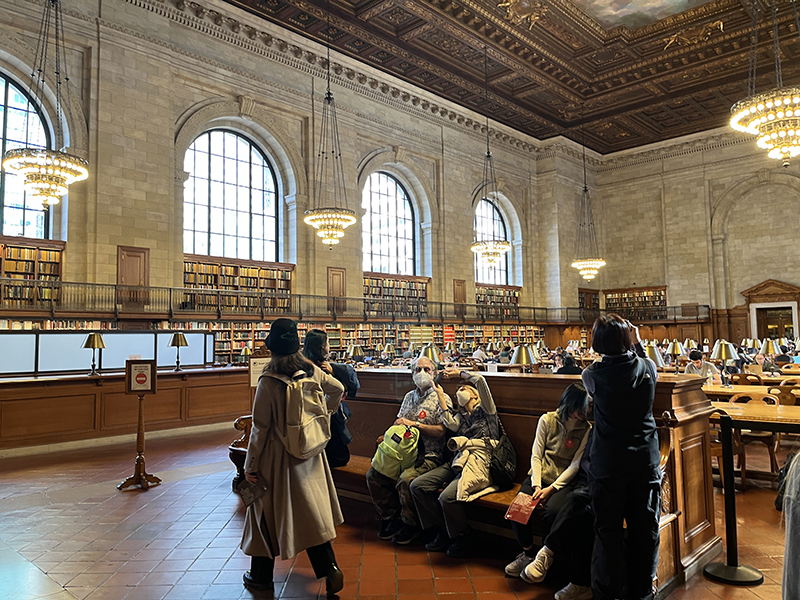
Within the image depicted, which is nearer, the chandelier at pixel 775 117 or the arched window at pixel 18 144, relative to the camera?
the chandelier at pixel 775 117

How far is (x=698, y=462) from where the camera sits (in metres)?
3.33

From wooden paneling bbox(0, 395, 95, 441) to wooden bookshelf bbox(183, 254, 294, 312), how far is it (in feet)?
16.2

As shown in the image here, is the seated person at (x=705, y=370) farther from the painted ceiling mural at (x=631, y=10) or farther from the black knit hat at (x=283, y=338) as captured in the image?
the painted ceiling mural at (x=631, y=10)

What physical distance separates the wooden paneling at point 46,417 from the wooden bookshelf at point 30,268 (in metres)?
3.55

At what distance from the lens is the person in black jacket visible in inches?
151

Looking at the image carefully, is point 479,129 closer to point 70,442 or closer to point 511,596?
point 70,442

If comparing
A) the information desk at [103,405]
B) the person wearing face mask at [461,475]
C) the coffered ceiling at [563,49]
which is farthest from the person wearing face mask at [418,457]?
the coffered ceiling at [563,49]

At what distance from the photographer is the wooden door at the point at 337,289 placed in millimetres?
14914

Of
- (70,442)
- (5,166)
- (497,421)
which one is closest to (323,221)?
(5,166)

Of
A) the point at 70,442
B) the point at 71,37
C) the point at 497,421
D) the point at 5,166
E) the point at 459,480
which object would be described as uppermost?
the point at 71,37

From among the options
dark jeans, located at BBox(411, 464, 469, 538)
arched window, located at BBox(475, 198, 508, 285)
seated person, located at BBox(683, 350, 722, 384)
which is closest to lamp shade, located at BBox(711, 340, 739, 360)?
seated person, located at BBox(683, 350, 722, 384)

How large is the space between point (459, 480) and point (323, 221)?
32.5ft

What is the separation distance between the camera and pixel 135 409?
8062mm

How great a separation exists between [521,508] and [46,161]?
8.96m
